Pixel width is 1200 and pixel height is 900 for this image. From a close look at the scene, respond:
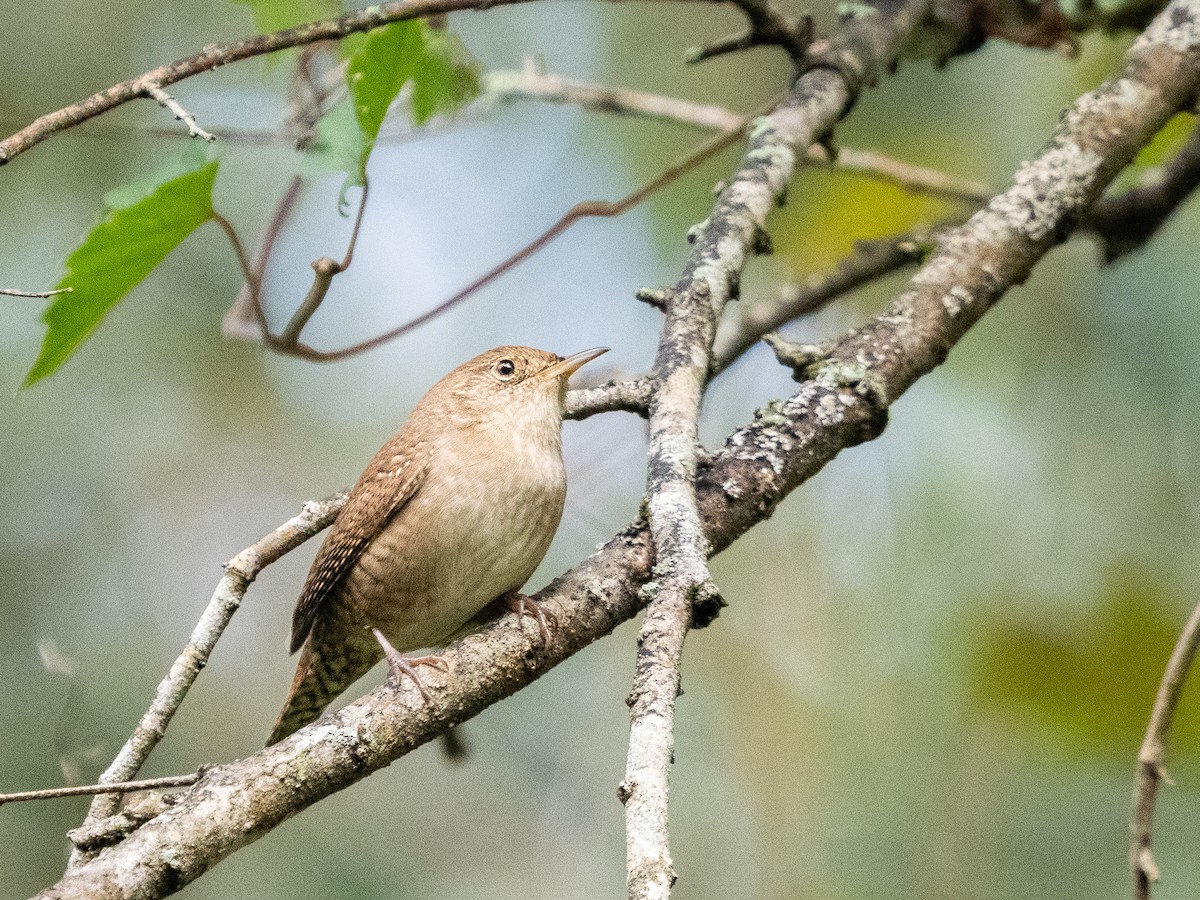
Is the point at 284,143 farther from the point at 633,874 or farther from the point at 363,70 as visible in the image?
the point at 633,874

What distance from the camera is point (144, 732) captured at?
191cm

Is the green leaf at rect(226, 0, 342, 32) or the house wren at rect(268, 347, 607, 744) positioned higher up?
the green leaf at rect(226, 0, 342, 32)

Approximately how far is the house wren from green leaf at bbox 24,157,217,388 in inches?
27.6

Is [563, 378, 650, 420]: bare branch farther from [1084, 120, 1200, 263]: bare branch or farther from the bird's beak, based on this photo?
[1084, 120, 1200, 263]: bare branch

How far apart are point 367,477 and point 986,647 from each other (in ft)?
8.01

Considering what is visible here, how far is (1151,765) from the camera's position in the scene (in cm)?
218

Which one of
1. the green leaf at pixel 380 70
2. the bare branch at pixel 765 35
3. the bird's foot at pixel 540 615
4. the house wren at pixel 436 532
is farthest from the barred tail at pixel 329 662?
the bare branch at pixel 765 35

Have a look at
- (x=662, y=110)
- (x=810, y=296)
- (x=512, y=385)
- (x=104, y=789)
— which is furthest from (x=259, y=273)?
(x=104, y=789)

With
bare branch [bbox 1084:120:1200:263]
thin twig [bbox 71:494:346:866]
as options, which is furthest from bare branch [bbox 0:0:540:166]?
bare branch [bbox 1084:120:1200:263]

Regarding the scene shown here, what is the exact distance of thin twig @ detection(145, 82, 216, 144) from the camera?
194 centimetres

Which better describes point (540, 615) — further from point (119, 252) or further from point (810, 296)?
point (810, 296)

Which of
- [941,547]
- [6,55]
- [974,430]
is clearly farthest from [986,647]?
[6,55]

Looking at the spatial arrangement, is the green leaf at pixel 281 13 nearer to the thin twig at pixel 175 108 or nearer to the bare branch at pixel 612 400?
the thin twig at pixel 175 108

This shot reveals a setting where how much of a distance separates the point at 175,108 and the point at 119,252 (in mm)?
636
